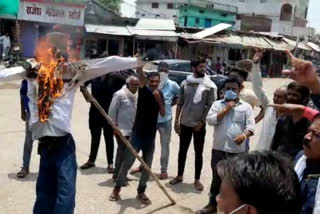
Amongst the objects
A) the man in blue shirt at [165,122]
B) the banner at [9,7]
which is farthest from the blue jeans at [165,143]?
the banner at [9,7]

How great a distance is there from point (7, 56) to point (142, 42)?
10.2 metres

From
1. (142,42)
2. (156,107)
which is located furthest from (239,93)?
(142,42)

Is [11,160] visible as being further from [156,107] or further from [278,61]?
[278,61]

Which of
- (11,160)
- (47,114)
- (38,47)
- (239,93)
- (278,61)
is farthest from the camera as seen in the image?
(278,61)

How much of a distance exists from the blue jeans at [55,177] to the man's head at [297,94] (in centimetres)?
199

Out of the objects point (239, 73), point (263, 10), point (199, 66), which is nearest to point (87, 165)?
Result: point (199, 66)

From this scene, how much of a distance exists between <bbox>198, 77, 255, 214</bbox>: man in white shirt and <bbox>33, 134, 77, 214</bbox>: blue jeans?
1684mm

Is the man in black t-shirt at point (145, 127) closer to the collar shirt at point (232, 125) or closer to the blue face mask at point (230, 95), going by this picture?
the collar shirt at point (232, 125)

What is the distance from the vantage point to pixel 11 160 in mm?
6699

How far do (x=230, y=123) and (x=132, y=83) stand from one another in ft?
5.19

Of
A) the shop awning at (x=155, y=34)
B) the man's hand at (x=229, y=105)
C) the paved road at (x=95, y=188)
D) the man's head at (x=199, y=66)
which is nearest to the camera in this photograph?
the man's hand at (x=229, y=105)

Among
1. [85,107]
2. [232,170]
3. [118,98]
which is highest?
[232,170]

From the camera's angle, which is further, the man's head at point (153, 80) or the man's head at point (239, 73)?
the man's head at point (153, 80)

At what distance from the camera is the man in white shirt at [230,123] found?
4.97 m
